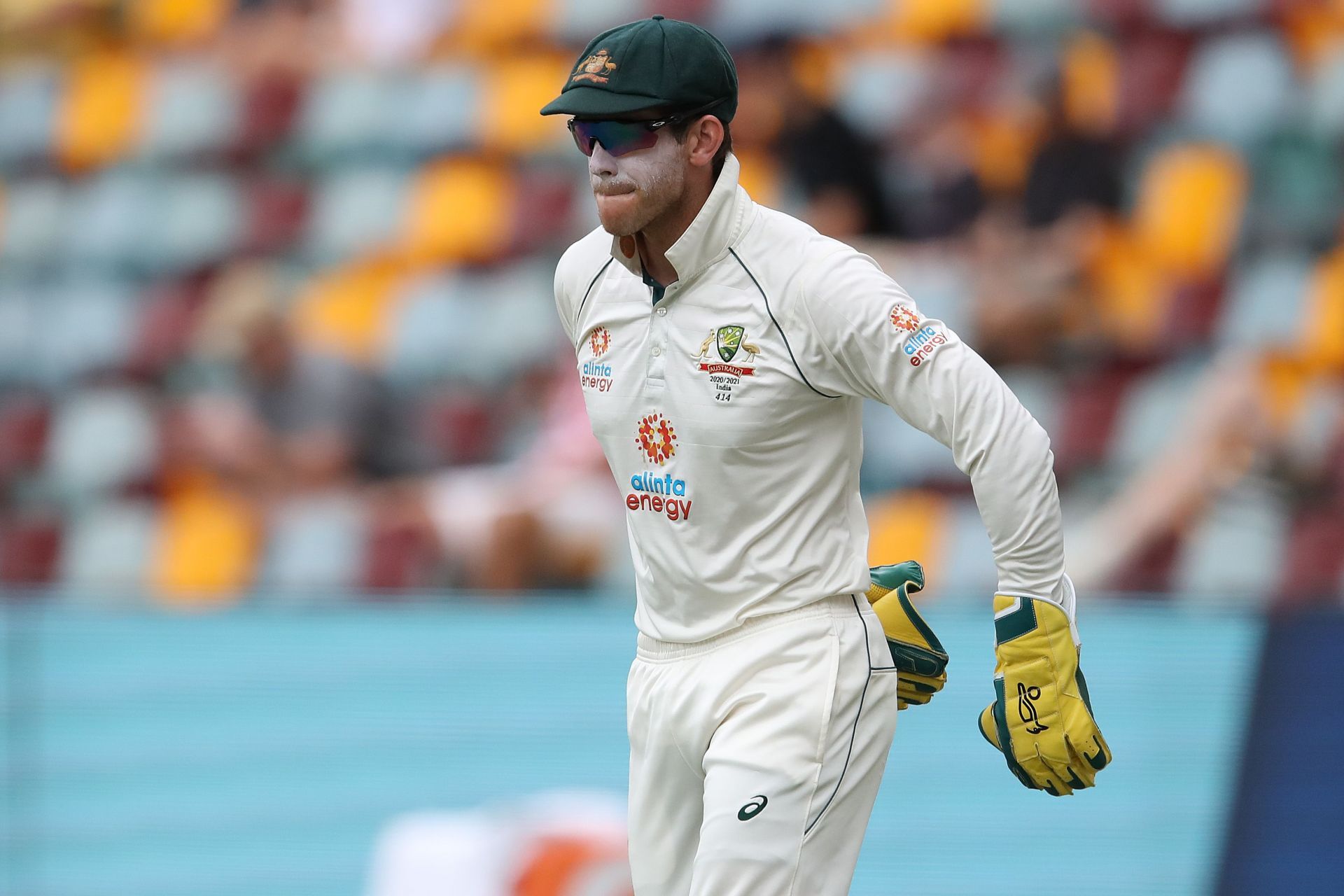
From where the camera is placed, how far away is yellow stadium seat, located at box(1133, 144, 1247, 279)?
7449 mm

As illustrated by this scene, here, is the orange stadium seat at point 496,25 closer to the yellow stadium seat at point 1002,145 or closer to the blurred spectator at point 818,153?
the blurred spectator at point 818,153

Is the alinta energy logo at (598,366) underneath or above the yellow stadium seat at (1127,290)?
underneath

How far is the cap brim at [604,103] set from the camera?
3.02 metres

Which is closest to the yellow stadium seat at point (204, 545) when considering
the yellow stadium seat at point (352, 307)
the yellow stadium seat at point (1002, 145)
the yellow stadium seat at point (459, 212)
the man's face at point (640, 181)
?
the yellow stadium seat at point (352, 307)

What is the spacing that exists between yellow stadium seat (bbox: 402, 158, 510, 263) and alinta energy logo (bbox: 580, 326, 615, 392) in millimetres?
5983

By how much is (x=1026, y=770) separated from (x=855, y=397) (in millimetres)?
706

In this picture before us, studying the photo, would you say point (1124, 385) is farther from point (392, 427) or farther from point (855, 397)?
point (855, 397)

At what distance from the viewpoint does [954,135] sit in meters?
7.97

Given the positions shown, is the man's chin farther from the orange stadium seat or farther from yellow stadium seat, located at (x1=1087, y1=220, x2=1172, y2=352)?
the orange stadium seat

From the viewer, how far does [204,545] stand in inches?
331

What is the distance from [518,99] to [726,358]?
708cm

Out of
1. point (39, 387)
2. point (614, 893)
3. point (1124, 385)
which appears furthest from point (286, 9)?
point (614, 893)

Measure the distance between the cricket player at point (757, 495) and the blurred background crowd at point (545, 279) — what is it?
3.07m

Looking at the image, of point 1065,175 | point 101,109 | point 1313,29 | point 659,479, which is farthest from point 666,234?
point 101,109
